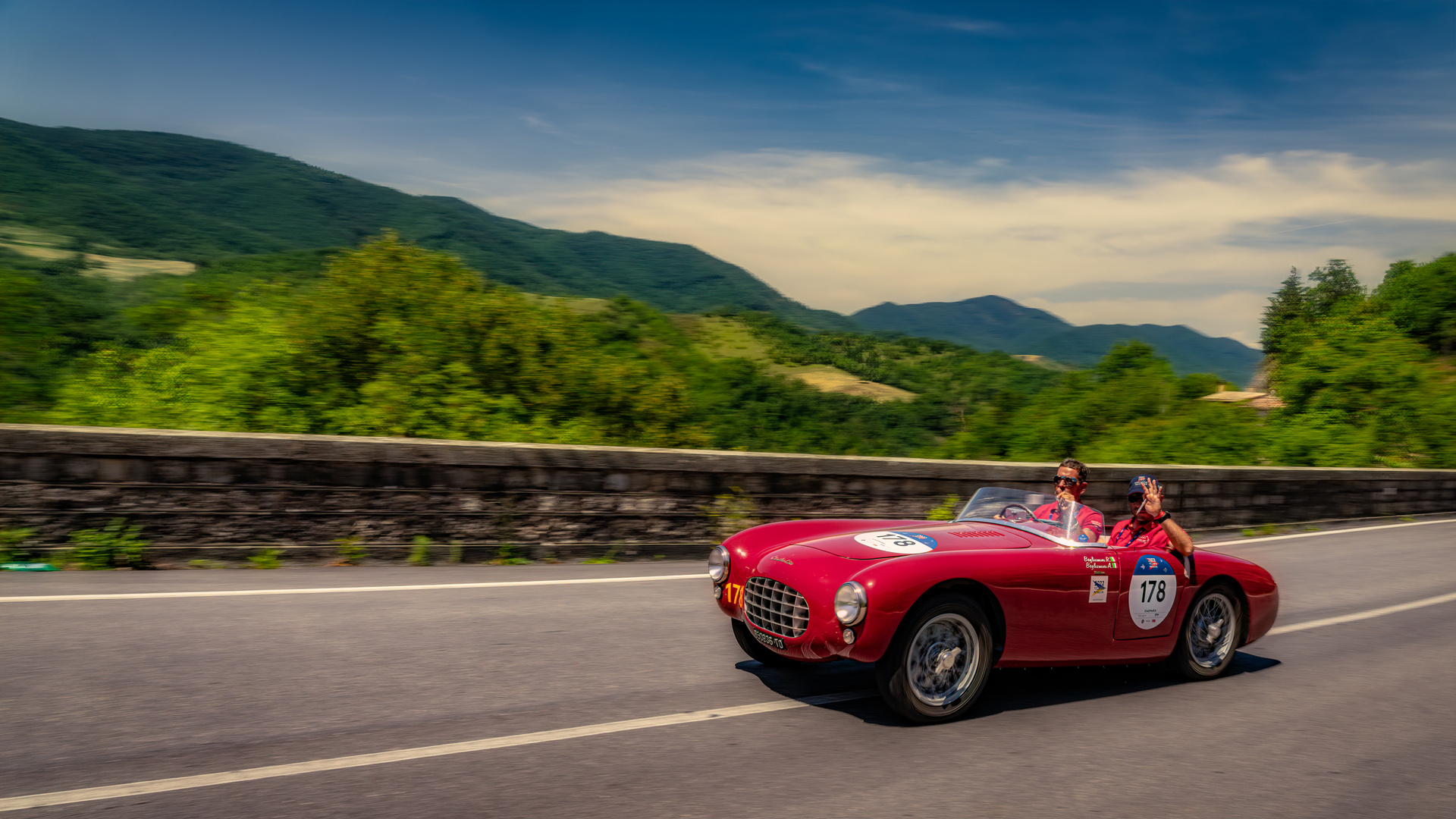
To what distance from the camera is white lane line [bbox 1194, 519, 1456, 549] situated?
42.6ft

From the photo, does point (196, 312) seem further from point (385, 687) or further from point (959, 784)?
point (959, 784)

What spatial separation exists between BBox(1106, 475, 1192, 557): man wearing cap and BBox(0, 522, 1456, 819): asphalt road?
0.82 m

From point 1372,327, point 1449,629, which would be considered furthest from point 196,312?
point 1372,327

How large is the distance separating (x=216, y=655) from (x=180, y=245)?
80.8m

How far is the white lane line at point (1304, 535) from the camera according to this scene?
12977 mm

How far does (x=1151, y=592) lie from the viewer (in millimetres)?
5203

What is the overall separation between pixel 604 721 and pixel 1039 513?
280 cm

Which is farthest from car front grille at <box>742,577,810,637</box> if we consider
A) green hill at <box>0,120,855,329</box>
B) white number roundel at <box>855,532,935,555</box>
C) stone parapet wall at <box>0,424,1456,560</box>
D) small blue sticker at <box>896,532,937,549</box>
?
green hill at <box>0,120,855,329</box>

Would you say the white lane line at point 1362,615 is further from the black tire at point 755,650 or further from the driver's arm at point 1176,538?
the black tire at point 755,650

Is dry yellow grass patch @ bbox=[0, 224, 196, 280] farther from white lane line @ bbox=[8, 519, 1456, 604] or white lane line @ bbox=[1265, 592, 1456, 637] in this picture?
white lane line @ bbox=[1265, 592, 1456, 637]

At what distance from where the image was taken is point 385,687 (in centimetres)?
448

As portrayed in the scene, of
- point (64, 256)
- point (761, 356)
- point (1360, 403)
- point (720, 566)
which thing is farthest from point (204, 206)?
point (720, 566)

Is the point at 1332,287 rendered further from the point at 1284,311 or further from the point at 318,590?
the point at 318,590

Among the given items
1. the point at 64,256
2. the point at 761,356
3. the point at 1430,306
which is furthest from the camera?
the point at 1430,306
